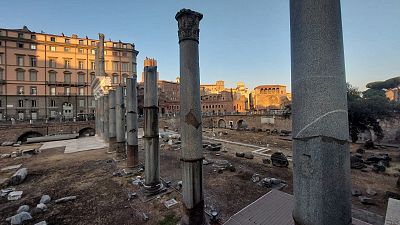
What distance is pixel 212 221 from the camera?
568 centimetres

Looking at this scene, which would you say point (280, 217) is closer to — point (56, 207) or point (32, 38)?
point (56, 207)

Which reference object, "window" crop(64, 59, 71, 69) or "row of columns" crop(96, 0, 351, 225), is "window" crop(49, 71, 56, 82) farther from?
"row of columns" crop(96, 0, 351, 225)

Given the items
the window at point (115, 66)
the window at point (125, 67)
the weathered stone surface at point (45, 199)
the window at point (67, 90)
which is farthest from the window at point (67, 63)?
the weathered stone surface at point (45, 199)

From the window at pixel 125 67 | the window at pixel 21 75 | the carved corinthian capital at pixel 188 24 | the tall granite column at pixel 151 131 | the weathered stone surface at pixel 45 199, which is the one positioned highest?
the window at pixel 125 67

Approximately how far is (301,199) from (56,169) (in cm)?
1425

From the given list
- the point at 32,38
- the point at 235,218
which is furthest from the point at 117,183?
the point at 32,38

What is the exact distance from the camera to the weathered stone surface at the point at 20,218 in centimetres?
556

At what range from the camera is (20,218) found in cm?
566

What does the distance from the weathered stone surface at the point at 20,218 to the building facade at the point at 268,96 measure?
226 feet

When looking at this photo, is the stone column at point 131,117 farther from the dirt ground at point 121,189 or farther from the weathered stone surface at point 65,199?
the weathered stone surface at point 65,199

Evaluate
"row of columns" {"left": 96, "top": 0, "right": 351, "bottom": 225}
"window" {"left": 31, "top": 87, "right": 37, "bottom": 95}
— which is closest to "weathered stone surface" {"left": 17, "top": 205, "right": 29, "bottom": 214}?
"row of columns" {"left": 96, "top": 0, "right": 351, "bottom": 225}

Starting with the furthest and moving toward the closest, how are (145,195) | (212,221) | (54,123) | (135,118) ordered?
(54,123), (135,118), (145,195), (212,221)

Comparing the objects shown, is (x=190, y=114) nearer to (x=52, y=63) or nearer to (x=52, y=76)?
(x=52, y=76)

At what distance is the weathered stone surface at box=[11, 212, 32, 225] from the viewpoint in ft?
18.2
